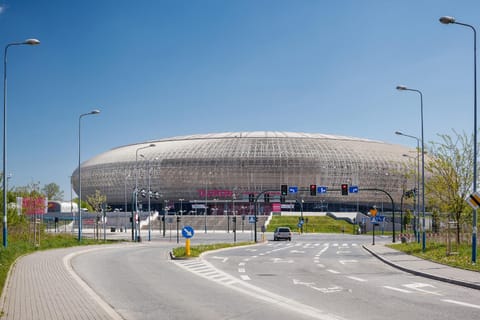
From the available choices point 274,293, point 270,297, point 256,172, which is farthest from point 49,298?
point 256,172

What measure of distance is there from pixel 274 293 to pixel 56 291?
5746mm

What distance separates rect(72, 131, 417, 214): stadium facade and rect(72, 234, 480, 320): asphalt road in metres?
110

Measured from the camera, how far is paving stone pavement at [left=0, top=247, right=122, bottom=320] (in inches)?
485

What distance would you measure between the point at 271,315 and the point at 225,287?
5.65 metres

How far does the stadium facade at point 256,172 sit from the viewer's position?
140 meters

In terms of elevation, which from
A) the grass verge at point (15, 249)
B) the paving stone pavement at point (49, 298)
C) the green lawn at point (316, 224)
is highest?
the paving stone pavement at point (49, 298)

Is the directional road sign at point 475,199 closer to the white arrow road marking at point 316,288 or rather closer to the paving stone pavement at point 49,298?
the white arrow road marking at point 316,288

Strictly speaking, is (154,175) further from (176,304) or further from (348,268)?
(176,304)

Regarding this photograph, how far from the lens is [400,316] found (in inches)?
498

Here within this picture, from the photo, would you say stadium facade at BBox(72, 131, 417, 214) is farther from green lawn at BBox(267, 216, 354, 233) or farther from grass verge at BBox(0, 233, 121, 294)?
grass verge at BBox(0, 233, 121, 294)

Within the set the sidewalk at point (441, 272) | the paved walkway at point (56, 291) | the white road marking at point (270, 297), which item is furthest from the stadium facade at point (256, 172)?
the white road marking at point (270, 297)

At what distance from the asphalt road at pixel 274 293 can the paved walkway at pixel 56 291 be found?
0.55 m

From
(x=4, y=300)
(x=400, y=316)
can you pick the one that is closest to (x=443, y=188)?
(x=400, y=316)

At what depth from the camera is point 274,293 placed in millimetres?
16641
